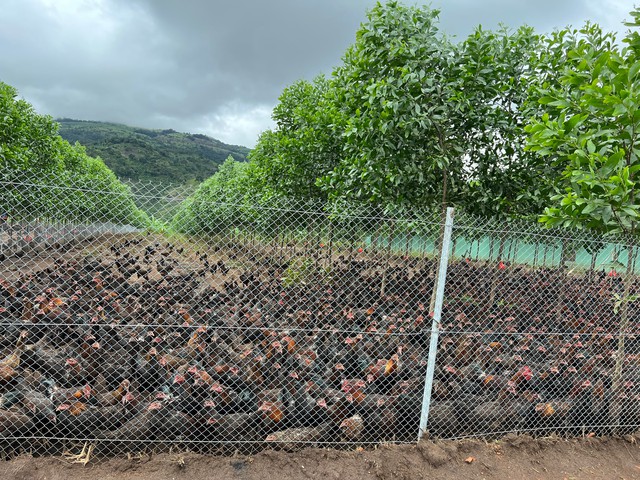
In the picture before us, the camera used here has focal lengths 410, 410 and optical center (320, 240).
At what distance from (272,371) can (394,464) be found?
127cm

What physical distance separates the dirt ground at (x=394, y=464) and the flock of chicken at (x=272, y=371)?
136 millimetres

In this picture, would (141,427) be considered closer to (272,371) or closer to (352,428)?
(272,371)

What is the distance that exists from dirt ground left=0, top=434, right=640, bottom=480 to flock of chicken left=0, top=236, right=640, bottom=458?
136 millimetres

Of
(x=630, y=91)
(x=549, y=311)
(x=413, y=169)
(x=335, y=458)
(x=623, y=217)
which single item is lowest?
(x=335, y=458)

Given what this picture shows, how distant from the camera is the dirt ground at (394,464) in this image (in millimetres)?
2732

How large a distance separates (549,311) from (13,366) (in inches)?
256

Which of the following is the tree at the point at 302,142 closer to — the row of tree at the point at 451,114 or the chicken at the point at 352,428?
the row of tree at the point at 451,114

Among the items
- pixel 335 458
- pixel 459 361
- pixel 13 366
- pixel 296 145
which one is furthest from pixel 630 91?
pixel 296 145

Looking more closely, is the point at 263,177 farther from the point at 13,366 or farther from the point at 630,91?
the point at 630,91

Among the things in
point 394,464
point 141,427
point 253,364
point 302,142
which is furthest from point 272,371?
point 302,142

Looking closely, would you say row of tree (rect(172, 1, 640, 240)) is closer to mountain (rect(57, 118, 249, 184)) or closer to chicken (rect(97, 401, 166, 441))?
chicken (rect(97, 401, 166, 441))

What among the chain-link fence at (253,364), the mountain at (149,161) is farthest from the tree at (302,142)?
the mountain at (149,161)

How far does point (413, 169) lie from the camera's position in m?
4.88

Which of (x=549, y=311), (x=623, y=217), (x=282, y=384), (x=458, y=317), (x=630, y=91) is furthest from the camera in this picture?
(x=549, y=311)
